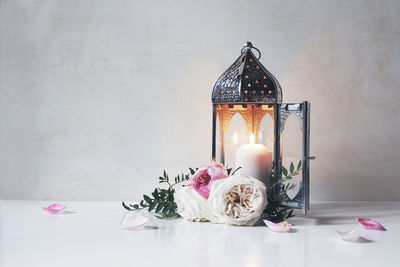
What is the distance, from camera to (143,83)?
1272 millimetres

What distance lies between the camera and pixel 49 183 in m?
1.27

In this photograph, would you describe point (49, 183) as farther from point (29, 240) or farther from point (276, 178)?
point (276, 178)

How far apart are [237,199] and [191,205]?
114 millimetres

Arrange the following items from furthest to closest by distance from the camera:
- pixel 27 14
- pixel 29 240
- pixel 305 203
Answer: pixel 27 14
pixel 305 203
pixel 29 240

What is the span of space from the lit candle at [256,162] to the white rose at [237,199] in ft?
0.38

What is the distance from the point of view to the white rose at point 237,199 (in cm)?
90

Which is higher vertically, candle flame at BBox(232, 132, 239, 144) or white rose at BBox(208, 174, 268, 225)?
candle flame at BBox(232, 132, 239, 144)

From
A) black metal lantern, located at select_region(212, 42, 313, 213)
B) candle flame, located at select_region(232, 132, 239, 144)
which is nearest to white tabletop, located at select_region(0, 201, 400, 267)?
black metal lantern, located at select_region(212, 42, 313, 213)

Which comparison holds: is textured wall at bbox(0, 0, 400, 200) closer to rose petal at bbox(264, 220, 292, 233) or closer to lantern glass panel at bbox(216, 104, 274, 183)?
lantern glass panel at bbox(216, 104, 274, 183)

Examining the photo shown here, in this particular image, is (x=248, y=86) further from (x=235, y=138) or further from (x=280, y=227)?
(x=280, y=227)

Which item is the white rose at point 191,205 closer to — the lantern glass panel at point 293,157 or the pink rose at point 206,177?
the pink rose at point 206,177

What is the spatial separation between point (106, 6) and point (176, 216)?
0.69 meters

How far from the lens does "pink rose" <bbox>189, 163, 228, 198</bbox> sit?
959mm

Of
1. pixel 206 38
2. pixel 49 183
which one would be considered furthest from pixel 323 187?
pixel 49 183
